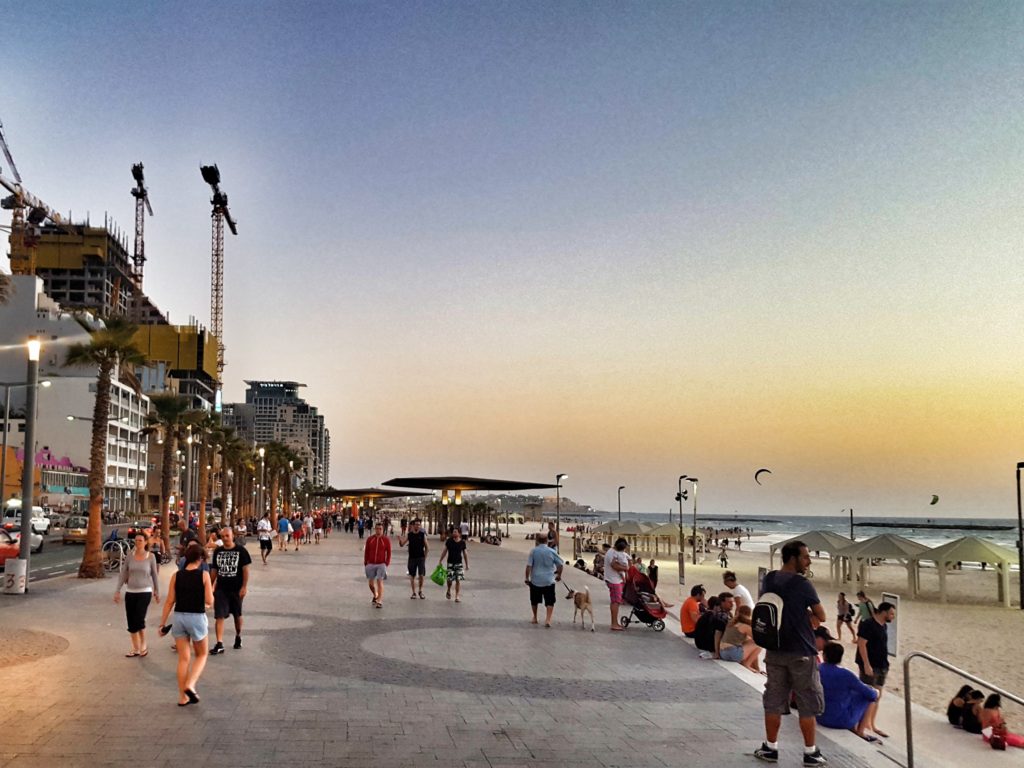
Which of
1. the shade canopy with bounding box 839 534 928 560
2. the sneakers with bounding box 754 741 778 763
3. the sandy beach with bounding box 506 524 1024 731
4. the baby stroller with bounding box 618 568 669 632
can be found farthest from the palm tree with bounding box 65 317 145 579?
the shade canopy with bounding box 839 534 928 560

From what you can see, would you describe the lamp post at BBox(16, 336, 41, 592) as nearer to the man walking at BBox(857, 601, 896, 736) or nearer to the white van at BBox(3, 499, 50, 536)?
the man walking at BBox(857, 601, 896, 736)

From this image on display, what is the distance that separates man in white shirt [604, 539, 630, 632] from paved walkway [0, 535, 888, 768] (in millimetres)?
336

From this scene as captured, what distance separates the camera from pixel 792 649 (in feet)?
23.5

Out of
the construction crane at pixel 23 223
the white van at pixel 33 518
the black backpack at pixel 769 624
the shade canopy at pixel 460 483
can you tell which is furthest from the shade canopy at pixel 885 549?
the construction crane at pixel 23 223

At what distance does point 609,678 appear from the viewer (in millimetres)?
10633

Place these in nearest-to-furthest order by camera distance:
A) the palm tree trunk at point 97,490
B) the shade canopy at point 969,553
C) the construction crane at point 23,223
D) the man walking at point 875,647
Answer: the man walking at point 875,647
the palm tree trunk at point 97,490
the shade canopy at point 969,553
the construction crane at point 23,223

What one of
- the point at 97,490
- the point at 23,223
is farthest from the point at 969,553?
the point at 23,223

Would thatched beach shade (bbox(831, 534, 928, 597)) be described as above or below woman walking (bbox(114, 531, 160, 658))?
below

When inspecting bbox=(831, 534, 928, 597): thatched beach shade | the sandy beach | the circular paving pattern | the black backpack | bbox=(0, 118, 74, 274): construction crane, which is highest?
bbox=(0, 118, 74, 274): construction crane

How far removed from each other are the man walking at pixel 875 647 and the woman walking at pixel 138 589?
9.05 meters

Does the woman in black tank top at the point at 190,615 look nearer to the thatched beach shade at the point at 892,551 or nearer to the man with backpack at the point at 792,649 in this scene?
the man with backpack at the point at 792,649

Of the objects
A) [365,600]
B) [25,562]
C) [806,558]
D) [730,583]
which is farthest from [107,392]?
[806,558]

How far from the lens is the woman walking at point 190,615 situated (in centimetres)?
854

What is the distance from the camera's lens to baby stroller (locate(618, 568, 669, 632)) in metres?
15.6
